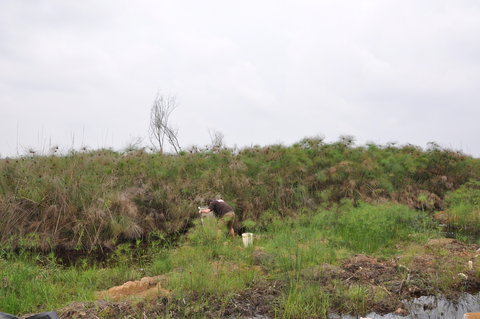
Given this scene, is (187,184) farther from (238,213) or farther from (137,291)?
(137,291)

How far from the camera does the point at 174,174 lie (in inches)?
470

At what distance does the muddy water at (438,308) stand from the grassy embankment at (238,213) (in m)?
0.25

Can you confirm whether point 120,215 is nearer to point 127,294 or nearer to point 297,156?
point 127,294

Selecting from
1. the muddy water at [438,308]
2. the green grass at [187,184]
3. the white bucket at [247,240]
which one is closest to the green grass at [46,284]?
the green grass at [187,184]

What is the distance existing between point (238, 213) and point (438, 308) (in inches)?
255

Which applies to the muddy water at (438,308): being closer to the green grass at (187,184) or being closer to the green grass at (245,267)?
the green grass at (245,267)

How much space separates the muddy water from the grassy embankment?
0.25 m

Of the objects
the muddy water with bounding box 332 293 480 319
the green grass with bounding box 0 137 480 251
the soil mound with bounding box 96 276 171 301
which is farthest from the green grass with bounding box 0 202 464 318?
the green grass with bounding box 0 137 480 251

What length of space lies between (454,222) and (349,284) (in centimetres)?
657

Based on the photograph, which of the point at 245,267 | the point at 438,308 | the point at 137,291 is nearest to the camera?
the point at 438,308

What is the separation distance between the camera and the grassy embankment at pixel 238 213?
566cm

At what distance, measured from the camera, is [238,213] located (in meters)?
11.4

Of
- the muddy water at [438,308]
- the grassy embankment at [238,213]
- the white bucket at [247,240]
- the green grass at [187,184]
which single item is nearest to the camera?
the muddy water at [438,308]

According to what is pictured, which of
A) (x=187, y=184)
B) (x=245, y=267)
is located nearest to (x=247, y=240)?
(x=245, y=267)
